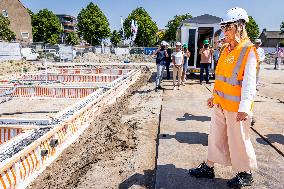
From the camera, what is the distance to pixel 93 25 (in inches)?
3031

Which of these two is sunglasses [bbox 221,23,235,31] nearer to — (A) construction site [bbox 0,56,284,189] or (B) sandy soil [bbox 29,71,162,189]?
(A) construction site [bbox 0,56,284,189]

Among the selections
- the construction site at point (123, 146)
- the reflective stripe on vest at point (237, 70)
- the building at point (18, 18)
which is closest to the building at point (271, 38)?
the building at point (18, 18)

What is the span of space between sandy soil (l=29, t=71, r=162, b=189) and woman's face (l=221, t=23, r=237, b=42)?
2109 mm

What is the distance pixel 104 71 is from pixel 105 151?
59.7ft

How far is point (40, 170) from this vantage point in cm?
521

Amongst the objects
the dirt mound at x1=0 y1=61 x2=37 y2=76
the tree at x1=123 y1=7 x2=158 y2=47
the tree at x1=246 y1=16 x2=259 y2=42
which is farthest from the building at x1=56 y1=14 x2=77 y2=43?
the dirt mound at x1=0 y1=61 x2=37 y2=76

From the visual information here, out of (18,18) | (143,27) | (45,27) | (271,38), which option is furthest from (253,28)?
(18,18)

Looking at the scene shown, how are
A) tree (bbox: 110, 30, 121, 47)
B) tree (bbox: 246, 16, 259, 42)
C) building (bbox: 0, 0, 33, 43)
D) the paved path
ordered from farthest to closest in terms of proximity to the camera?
tree (bbox: 246, 16, 259, 42), tree (bbox: 110, 30, 121, 47), building (bbox: 0, 0, 33, 43), the paved path

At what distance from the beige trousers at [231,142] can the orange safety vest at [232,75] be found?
4.8 inches

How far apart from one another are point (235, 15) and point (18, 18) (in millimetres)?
66202

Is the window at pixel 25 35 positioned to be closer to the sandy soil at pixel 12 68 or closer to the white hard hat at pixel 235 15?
the sandy soil at pixel 12 68

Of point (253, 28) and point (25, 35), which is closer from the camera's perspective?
point (25, 35)

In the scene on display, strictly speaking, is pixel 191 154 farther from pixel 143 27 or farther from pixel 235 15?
pixel 143 27

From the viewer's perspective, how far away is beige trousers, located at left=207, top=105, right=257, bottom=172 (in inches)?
132
